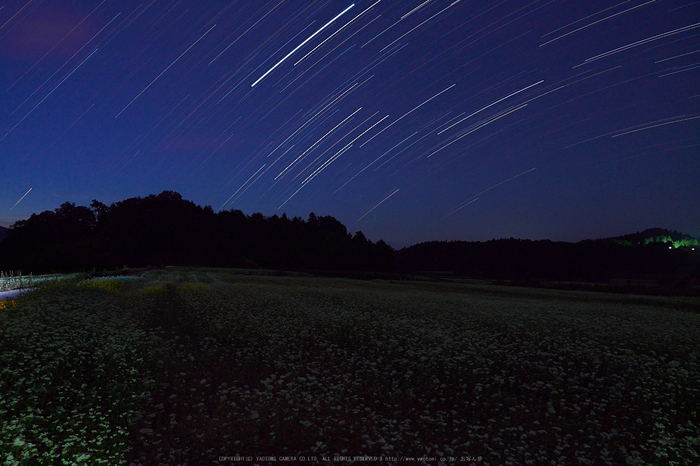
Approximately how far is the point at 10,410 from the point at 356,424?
842 cm

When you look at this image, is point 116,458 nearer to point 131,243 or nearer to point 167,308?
point 167,308

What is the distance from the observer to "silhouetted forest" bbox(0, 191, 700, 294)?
90562 millimetres

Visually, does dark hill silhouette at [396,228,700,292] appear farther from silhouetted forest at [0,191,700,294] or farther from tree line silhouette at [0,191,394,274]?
tree line silhouette at [0,191,394,274]

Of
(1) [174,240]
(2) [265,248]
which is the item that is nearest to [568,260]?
(2) [265,248]

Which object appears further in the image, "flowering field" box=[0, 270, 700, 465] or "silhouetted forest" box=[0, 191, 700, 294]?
"silhouetted forest" box=[0, 191, 700, 294]

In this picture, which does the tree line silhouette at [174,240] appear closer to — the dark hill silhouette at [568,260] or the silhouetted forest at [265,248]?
the silhouetted forest at [265,248]

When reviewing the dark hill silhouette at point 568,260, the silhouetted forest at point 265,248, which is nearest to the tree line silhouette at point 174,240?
the silhouetted forest at point 265,248

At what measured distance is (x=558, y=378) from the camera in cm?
1262

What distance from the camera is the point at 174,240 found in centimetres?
11912

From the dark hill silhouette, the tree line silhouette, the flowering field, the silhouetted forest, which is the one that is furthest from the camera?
the tree line silhouette

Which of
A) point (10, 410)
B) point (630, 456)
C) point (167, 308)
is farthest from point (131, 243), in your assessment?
point (630, 456)

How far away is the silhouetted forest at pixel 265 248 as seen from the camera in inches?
3565

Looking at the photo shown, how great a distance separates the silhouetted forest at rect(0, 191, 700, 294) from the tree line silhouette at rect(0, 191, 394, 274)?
280 millimetres

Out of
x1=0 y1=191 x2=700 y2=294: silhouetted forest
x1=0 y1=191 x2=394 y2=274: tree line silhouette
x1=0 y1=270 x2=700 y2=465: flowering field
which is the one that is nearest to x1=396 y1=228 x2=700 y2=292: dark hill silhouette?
x1=0 y1=191 x2=700 y2=294: silhouetted forest
